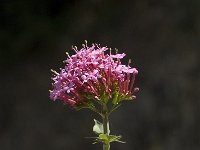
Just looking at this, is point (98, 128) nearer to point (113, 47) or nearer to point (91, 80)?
point (91, 80)

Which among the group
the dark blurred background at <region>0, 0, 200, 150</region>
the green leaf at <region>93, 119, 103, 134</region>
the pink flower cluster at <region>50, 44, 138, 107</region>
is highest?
the dark blurred background at <region>0, 0, 200, 150</region>

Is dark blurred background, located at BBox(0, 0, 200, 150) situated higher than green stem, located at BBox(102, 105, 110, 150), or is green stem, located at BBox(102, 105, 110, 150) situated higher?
dark blurred background, located at BBox(0, 0, 200, 150)

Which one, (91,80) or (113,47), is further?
(113,47)

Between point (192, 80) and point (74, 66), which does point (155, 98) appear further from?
point (74, 66)

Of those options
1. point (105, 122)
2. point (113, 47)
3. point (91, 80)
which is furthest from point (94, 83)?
point (113, 47)

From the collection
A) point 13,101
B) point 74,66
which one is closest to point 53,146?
point 13,101

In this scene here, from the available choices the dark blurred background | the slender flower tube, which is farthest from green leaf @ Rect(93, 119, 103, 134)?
the dark blurred background

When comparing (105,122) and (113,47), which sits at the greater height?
(113,47)

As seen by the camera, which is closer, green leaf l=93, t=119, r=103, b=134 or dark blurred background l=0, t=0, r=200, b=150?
green leaf l=93, t=119, r=103, b=134

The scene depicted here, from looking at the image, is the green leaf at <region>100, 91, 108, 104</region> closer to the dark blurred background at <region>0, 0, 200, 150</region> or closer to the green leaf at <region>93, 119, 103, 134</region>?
the green leaf at <region>93, 119, 103, 134</region>
